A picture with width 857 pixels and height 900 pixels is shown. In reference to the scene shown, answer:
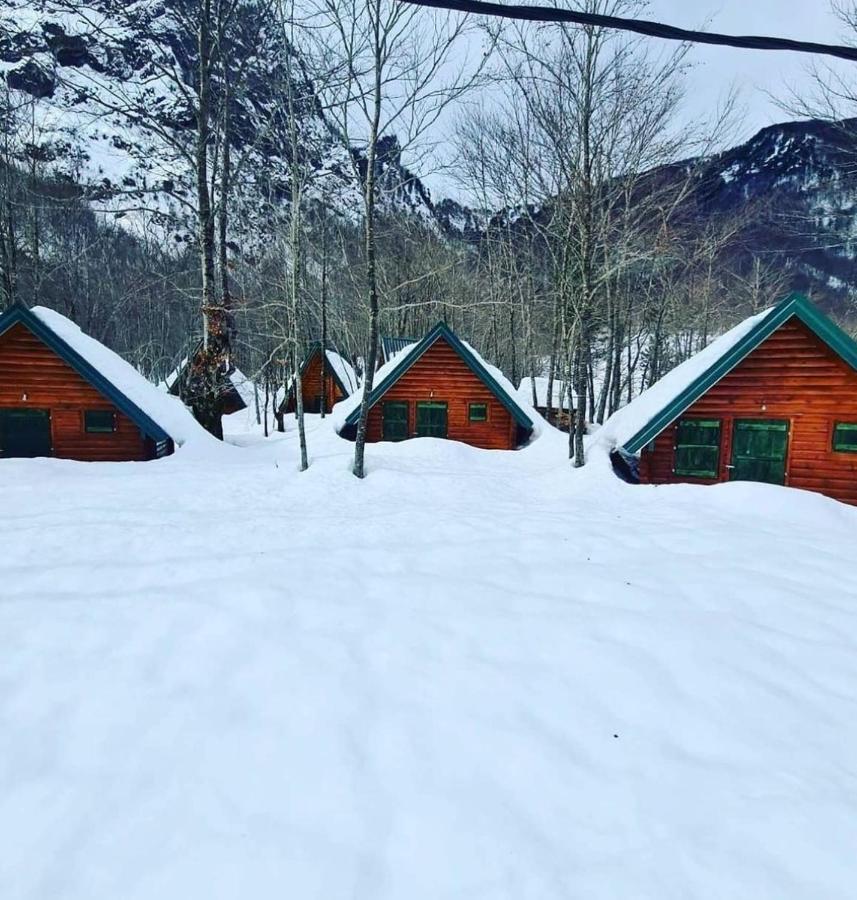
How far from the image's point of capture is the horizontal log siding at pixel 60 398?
38.8ft

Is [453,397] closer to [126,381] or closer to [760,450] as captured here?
[760,450]

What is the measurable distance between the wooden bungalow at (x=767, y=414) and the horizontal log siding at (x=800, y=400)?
0.02m

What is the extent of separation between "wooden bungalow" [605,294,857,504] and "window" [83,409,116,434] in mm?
14053

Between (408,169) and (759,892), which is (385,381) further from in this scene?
(759,892)

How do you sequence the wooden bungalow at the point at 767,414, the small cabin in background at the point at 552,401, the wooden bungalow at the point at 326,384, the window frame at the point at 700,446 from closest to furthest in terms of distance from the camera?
the wooden bungalow at the point at 767,414, the window frame at the point at 700,446, the small cabin in background at the point at 552,401, the wooden bungalow at the point at 326,384

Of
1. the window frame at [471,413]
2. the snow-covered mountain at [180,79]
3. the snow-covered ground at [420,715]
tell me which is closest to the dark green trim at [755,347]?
the snow-covered ground at [420,715]

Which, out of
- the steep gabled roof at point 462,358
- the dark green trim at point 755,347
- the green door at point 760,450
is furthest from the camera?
the steep gabled roof at point 462,358

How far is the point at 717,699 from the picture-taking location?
3387mm

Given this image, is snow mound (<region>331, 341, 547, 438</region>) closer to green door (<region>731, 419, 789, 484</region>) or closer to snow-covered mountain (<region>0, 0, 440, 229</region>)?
snow-covered mountain (<region>0, 0, 440, 229</region>)

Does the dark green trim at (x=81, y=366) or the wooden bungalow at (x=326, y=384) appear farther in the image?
the wooden bungalow at (x=326, y=384)

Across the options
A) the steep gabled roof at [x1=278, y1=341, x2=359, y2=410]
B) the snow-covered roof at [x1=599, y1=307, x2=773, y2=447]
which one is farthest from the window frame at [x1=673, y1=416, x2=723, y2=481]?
the steep gabled roof at [x1=278, y1=341, x2=359, y2=410]

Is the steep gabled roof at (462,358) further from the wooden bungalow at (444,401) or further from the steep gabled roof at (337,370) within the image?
the steep gabled roof at (337,370)

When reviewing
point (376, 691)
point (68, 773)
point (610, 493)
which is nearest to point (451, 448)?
point (610, 493)

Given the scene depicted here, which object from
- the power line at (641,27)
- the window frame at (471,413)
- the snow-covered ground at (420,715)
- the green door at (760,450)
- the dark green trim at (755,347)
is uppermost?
the power line at (641,27)
